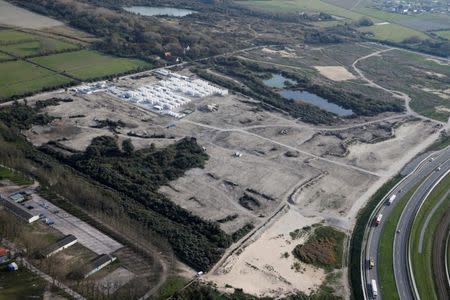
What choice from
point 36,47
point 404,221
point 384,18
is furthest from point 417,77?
point 36,47

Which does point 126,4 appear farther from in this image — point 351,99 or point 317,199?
point 317,199

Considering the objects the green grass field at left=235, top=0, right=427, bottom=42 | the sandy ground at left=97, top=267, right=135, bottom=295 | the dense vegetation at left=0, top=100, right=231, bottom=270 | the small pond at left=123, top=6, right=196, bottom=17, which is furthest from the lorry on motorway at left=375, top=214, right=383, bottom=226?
the small pond at left=123, top=6, right=196, bottom=17

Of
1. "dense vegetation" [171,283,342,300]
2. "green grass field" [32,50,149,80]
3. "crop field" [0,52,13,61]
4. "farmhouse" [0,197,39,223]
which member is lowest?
"dense vegetation" [171,283,342,300]

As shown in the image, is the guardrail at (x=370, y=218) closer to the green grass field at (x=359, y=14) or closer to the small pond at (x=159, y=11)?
the green grass field at (x=359, y=14)

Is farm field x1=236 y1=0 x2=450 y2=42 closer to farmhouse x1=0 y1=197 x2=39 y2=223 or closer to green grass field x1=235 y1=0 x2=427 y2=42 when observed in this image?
green grass field x1=235 y1=0 x2=427 y2=42

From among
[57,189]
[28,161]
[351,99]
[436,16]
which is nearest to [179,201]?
[57,189]

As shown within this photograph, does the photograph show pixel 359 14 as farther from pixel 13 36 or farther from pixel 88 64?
pixel 13 36
